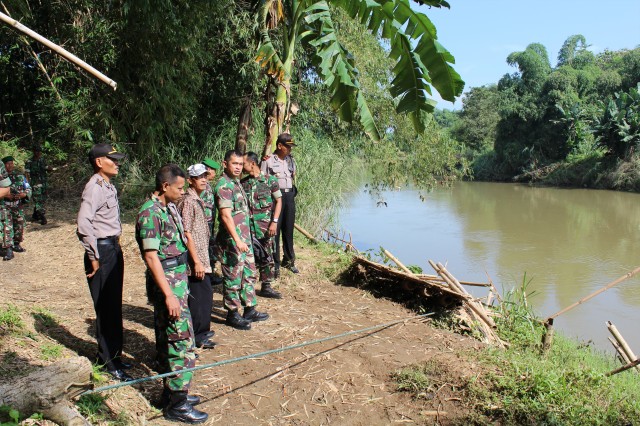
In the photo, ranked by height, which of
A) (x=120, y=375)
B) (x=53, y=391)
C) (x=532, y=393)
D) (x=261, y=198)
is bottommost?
(x=120, y=375)

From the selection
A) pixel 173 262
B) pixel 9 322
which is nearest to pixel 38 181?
pixel 9 322

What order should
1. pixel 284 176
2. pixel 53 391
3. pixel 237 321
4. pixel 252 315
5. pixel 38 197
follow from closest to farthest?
pixel 53 391 < pixel 237 321 < pixel 252 315 < pixel 284 176 < pixel 38 197

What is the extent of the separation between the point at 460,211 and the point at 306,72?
37.0 ft

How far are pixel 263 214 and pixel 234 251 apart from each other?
0.98 m

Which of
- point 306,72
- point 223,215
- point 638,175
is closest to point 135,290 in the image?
point 223,215

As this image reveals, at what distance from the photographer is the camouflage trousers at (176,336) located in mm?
3152

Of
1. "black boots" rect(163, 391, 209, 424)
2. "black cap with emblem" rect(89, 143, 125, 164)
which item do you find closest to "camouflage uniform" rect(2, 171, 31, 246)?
"black cap with emblem" rect(89, 143, 125, 164)

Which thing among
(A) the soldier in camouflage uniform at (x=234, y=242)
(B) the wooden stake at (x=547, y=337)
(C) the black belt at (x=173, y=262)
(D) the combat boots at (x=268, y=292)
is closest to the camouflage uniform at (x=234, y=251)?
(A) the soldier in camouflage uniform at (x=234, y=242)

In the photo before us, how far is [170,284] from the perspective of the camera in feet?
10.6

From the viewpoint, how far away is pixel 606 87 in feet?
104

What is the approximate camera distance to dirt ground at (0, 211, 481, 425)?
341 centimetres

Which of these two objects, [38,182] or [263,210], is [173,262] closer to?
[263,210]

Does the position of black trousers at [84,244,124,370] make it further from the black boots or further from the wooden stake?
the wooden stake

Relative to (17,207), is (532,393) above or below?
below
